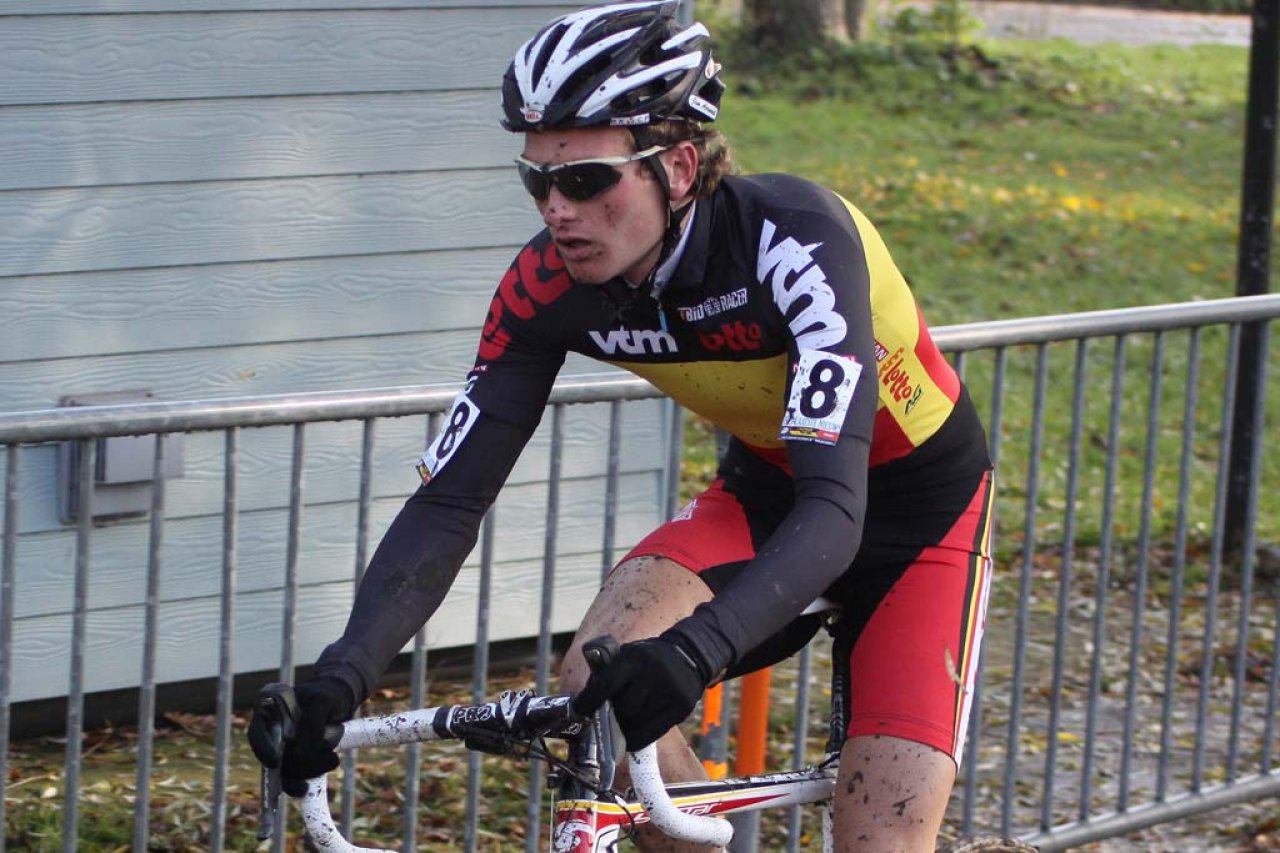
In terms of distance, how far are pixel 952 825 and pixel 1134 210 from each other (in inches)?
373

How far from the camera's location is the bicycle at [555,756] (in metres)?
2.60

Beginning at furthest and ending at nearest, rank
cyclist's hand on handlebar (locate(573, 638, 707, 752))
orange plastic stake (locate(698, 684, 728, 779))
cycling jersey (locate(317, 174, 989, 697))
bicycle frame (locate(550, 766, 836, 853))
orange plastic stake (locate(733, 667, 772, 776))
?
orange plastic stake (locate(733, 667, 772, 776)), orange plastic stake (locate(698, 684, 728, 779)), cycling jersey (locate(317, 174, 989, 697)), bicycle frame (locate(550, 766, 836, 853)), cyclist's hand on handlebar (locate(573, 638, 707, 752))

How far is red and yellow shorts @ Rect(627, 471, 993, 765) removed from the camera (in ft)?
10.6

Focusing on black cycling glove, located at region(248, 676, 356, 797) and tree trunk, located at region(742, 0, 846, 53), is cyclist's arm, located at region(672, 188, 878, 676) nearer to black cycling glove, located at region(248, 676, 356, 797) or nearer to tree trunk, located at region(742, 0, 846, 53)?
black cycling glove, located at region(248, 676, 356, 797)

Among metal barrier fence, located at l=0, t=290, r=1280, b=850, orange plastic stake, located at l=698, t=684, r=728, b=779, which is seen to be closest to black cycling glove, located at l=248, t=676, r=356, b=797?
metal barrier fence, located at l=0, t=290, r=1280, b=850

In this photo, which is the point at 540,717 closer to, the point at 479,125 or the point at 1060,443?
the point at 479,125

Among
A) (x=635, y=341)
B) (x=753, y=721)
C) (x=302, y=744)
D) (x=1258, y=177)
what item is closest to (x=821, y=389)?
(x=635, y=341)

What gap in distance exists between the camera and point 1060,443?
31.6 feet

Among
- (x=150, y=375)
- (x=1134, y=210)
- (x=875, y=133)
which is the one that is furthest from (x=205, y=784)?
(x=875, y=133)

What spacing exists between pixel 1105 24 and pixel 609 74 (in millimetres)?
23028

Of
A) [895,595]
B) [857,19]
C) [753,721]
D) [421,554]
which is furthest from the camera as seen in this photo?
[857,19]

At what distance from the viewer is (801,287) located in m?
3.05

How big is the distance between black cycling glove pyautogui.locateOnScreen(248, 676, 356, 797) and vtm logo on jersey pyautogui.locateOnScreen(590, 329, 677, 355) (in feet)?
3.01

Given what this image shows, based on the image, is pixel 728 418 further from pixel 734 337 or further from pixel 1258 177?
pixel 1258 177
